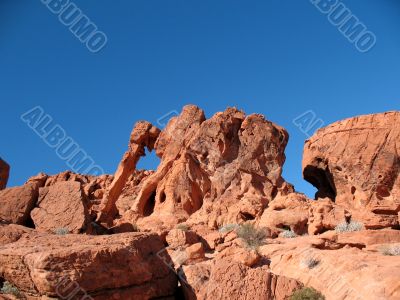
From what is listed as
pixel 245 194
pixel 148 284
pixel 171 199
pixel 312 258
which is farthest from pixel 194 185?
pixel 148 284

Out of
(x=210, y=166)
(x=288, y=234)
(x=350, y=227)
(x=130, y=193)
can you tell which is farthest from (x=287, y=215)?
(x=130, y=193)

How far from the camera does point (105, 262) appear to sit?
743cm

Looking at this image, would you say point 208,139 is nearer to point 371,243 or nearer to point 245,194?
point 245,194

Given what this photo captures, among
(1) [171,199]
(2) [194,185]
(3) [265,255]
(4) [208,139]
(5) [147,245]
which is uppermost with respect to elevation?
(4) [208,139]

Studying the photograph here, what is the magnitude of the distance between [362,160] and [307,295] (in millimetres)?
16043

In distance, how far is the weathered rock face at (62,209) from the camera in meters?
16.7

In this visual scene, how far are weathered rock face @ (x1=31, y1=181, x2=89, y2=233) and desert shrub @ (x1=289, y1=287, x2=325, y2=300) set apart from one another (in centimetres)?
→ 1057

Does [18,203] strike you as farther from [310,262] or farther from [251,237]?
[310,262]

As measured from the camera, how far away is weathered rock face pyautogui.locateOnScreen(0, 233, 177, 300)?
689cm

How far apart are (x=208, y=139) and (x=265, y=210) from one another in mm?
5994

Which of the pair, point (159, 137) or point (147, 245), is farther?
point (159, 137)

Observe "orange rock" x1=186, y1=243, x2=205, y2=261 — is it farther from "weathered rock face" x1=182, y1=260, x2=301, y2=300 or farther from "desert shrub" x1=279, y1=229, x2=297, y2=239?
"desert shrub" x1=279, y1=229, x2=297, y2=239

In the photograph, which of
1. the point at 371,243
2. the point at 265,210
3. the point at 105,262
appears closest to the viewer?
the point at 105,262

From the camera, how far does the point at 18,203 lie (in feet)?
57.6
